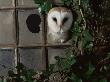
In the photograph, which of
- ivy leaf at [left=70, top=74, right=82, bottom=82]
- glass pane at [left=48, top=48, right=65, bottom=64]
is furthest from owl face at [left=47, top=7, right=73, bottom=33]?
ivy leaf at [left=70, top=74, right=82, bottom=82]

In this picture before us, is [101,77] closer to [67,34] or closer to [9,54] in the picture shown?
[67,34]

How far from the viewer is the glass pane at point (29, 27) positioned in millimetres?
2066

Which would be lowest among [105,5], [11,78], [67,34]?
[11,78]

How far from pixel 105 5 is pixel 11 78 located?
55 centimetres

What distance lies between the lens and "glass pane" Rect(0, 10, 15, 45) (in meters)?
2.07

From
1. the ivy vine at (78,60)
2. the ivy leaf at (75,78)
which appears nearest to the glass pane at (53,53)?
the ivy vine at (78,60)

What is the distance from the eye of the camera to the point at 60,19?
2014mm

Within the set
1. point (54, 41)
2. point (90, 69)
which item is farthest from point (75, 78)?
point (54, 41)

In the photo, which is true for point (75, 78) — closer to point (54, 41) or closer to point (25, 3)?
point (54, 41)

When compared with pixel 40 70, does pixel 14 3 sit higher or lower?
higher

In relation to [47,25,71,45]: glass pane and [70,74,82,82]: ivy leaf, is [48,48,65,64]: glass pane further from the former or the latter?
[70,74,82,82]: ivy leaf

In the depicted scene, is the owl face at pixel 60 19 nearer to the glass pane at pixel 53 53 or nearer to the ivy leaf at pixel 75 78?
the glass pane at pixel 53 53

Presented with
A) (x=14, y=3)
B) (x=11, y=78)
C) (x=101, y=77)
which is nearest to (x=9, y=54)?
(x=11, y=78)

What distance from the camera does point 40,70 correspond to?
2082 mm
